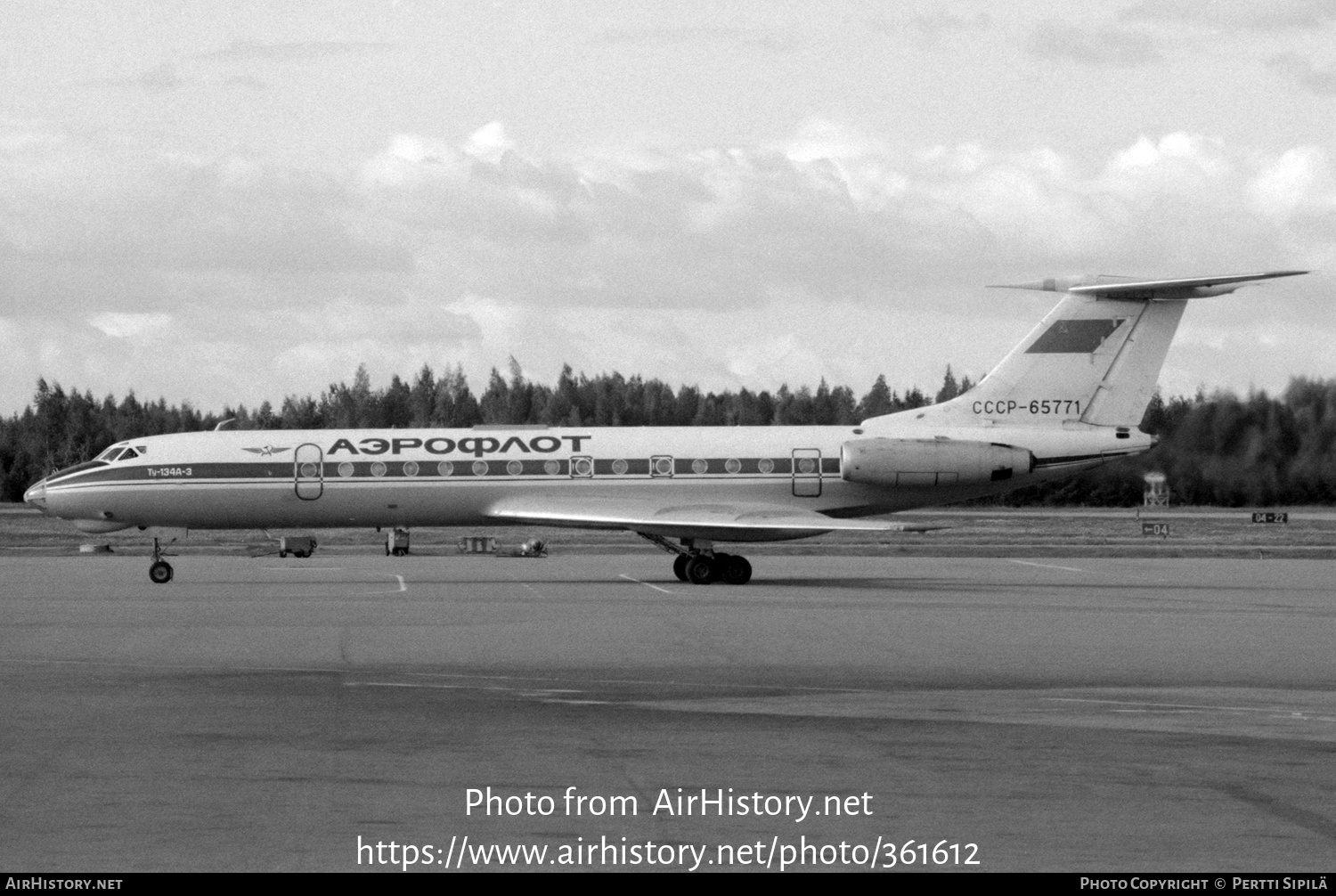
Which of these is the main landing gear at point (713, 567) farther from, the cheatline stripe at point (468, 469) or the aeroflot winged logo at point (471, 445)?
the aeroflot winged logo at point (471, 445)

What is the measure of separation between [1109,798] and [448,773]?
4.32m

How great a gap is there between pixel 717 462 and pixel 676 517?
1.78m

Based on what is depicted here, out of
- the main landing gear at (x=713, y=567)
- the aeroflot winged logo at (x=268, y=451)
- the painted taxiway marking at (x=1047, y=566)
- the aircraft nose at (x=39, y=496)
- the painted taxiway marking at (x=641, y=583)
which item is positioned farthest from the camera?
the painted taxiway marking at (x=1047, y=566)

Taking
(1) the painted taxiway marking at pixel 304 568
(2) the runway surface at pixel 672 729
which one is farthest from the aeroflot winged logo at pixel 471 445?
(2) the runway surface at pixel 672 729

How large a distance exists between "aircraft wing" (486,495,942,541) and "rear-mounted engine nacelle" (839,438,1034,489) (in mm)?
1067

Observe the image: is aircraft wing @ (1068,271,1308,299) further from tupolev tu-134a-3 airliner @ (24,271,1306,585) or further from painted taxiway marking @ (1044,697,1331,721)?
painted taxiway marking @ (1044,697,1331,721)

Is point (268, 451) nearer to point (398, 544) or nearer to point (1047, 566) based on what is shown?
point (398, 544)

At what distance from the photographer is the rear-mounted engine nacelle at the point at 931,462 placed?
34719 millimetres

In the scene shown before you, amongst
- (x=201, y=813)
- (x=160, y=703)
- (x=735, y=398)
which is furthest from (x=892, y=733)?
(x=735, y=398)

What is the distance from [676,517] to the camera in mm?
34438

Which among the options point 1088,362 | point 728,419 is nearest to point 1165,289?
point 1088,362

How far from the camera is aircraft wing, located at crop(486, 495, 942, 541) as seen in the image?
3359cm

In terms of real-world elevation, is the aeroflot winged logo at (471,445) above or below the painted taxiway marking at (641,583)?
above

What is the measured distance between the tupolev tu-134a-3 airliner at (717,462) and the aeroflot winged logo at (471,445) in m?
0.04
